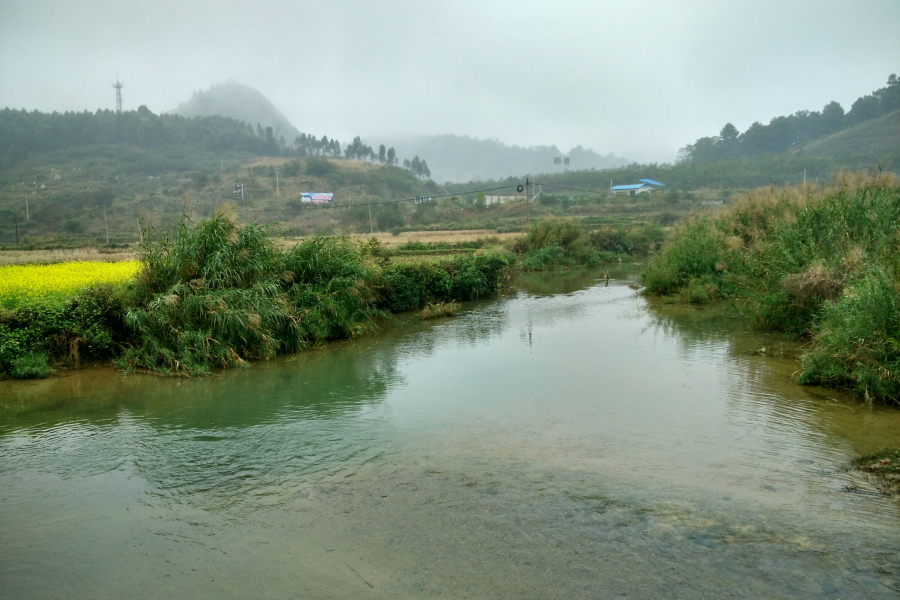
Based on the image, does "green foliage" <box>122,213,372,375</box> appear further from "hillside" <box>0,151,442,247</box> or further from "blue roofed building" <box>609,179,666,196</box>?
"blue roofed building" <box>609,179,666,196</box>

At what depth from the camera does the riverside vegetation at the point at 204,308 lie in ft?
36.6

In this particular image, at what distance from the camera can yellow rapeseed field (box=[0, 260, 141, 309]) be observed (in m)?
11.9

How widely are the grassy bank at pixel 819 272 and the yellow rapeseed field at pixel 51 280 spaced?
13236 millimetres

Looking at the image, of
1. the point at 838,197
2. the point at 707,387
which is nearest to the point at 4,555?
the point at 707,387

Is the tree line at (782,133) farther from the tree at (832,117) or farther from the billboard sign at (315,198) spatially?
the billboard sign at (315,198)

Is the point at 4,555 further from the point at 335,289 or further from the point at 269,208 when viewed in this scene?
the point at 269,208

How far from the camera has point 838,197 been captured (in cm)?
1314

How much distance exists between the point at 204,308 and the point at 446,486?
24.6ft

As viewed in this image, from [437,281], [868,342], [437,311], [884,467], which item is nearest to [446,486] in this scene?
[884,467]

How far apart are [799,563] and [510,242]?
31.2 metres

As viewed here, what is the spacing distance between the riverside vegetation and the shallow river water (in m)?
0.68

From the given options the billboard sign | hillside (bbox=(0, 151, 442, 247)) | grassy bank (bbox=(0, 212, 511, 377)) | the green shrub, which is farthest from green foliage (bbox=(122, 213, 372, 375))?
the billboard sign

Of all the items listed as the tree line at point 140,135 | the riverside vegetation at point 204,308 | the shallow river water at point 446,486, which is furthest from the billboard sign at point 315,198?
the shallow river water at point 446,486

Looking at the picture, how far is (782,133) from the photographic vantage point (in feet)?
303
